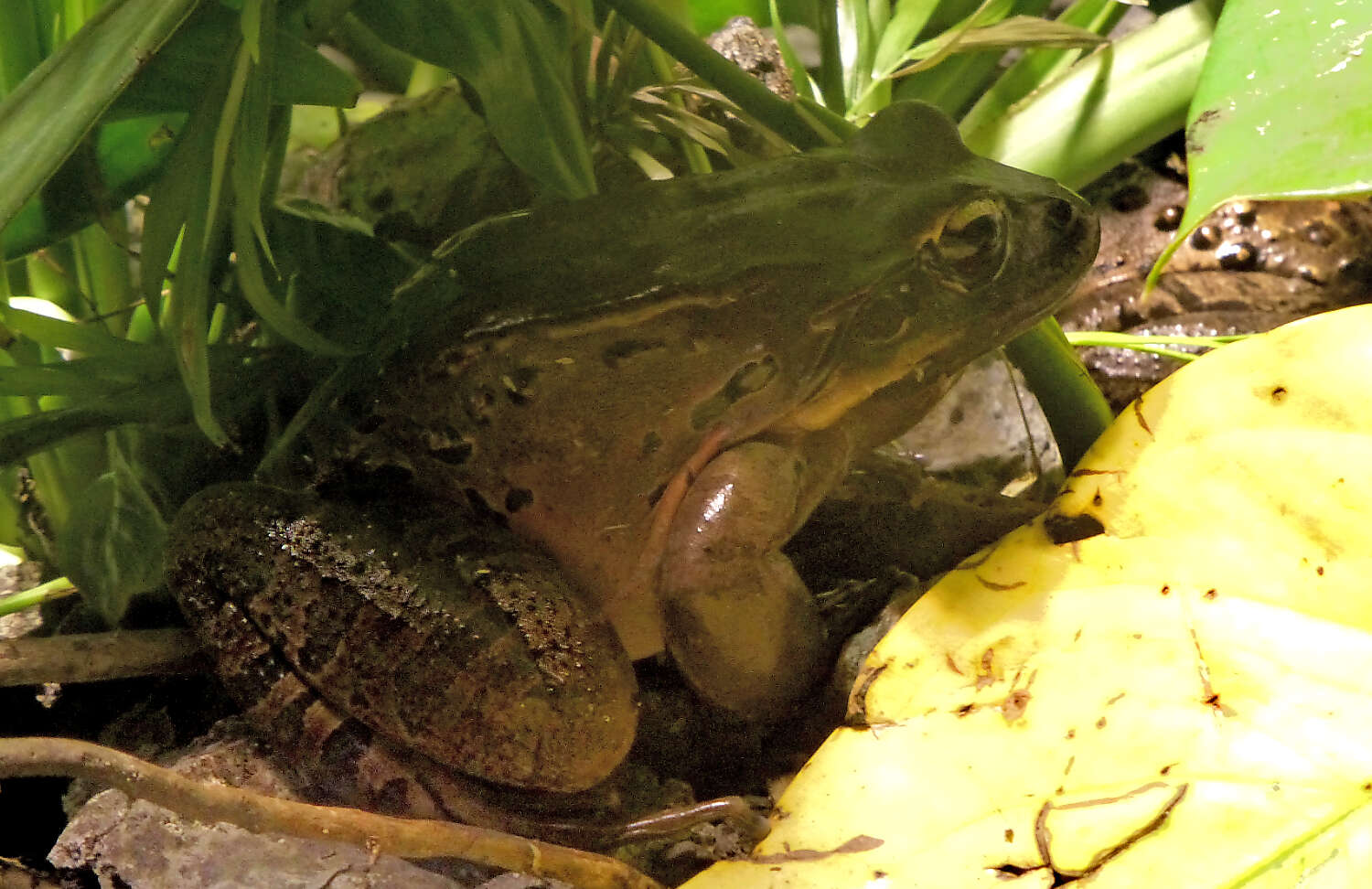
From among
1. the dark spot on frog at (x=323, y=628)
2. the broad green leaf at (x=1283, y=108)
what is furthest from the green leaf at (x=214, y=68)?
the broad green leaf at (x=1283, y=108)

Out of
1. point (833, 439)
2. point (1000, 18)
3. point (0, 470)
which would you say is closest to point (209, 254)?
point (0, 470)

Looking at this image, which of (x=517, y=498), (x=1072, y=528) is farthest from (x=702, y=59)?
(x=1072, y=528)

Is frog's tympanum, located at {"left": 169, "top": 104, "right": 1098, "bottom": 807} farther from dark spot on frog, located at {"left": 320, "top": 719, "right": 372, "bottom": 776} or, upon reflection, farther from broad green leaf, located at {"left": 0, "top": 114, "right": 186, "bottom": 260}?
broad green leaf, located at {"left": 0, "top": 114, "right": 186, "bottom": 260}

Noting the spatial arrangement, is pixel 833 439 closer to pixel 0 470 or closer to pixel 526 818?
pixel 526 818

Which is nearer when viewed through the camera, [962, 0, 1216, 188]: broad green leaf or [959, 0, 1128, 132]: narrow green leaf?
[962, 0, 1216, 188]: broad green leaf

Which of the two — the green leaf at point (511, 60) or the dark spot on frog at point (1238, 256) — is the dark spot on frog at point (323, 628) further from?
the dark spot on frog at point (1238, 256)

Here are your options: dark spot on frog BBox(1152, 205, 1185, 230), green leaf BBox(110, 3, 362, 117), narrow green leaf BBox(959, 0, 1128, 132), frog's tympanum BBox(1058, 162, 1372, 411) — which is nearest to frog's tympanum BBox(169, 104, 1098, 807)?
green leaf BBox(110, 3, 362, 117)
